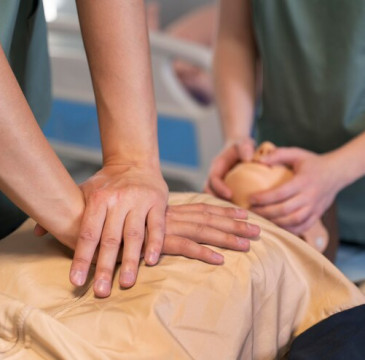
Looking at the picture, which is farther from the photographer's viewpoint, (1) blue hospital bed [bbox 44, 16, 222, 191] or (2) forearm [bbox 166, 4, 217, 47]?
(2) forearm [bbox 166, 4, 217, 47]

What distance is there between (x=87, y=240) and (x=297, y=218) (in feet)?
1.51

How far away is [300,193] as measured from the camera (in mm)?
1285

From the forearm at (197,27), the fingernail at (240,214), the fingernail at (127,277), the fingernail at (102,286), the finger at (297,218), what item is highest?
the fingernail at (127,277)

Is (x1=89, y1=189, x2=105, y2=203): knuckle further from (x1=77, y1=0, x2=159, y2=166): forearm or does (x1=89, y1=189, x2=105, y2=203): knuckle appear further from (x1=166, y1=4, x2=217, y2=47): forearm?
(x1=166, y1=4, x2=217, y2=47): forearm

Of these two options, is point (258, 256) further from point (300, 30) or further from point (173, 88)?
point (173, 88)

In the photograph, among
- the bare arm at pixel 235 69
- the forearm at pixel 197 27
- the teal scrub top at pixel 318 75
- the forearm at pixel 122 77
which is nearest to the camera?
the forearm at pixel 122 77

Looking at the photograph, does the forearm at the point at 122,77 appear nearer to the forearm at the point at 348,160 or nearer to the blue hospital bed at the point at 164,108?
the forearm at the point at 348,160

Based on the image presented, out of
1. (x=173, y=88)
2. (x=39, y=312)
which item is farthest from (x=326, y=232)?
(x=173, y=88)

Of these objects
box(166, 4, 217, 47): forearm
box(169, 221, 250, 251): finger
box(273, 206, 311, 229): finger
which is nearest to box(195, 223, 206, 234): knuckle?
box(169, 221, 250, 251): finger

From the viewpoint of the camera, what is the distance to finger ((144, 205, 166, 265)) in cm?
93

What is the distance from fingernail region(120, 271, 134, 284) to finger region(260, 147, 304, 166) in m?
0.47

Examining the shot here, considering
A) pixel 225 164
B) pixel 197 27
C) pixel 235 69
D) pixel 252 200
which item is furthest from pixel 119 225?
pixel 197 27

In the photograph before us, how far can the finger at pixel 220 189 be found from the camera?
4.24ft

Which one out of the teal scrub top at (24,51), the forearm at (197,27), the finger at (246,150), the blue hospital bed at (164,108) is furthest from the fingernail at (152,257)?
the forearm at (197,27)
